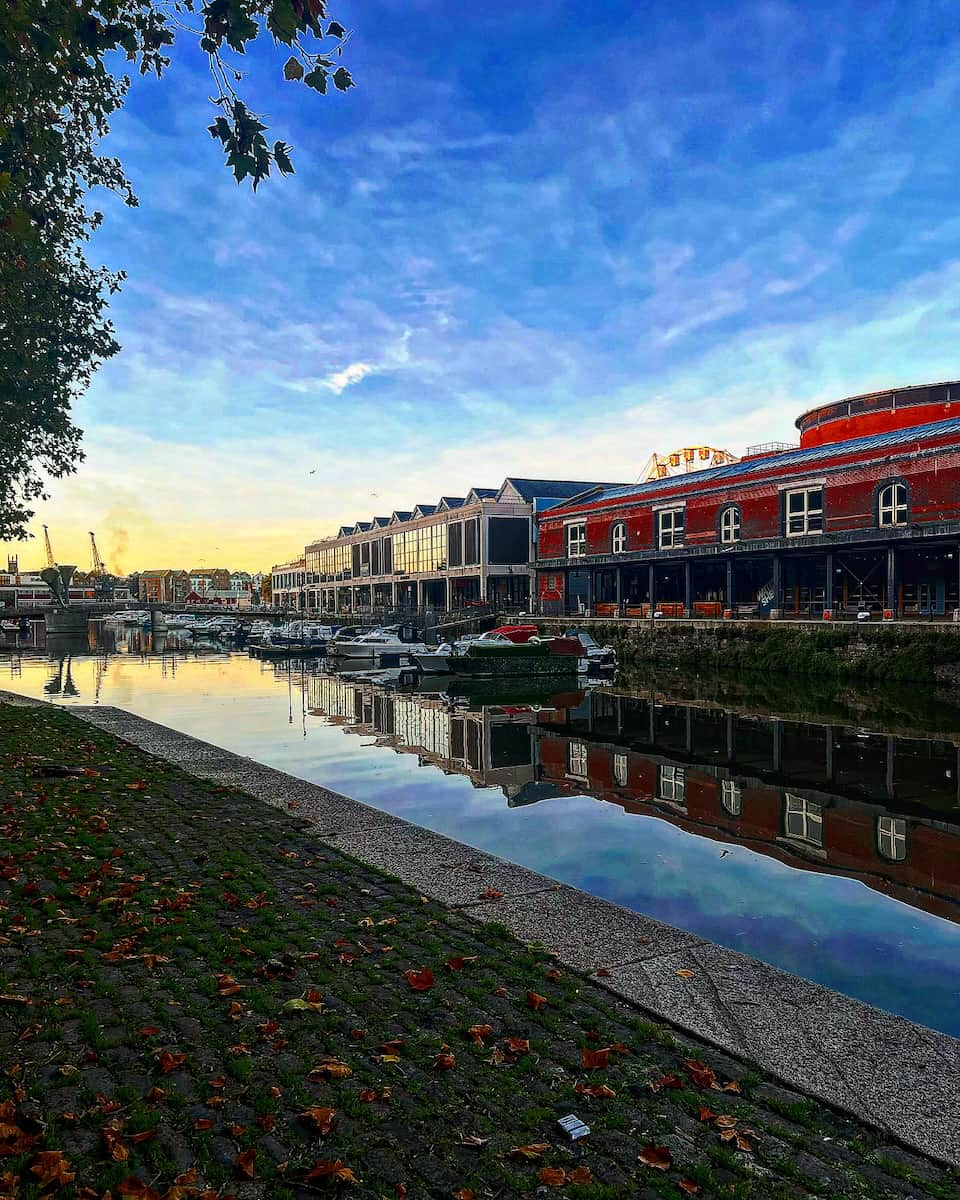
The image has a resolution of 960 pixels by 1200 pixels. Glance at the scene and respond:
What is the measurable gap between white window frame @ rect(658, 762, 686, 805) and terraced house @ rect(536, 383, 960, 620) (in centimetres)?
2825

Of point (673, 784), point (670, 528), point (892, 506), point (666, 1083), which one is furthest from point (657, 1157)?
point (670, 528)

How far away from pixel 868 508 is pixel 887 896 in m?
42.2

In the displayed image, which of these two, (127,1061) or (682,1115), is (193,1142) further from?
(682,1115)

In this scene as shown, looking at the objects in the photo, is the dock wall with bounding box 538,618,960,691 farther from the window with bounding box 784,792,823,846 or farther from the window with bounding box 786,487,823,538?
the window with bounding box 784,792,823,846

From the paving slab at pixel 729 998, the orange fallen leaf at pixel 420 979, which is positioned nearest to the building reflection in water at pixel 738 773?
the paving slab at pixel 729 998

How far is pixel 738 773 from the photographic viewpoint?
18.3m

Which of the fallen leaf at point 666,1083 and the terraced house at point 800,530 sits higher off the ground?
the terraced house at point 800,530

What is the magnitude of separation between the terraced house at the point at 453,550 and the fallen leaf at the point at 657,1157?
7048cm

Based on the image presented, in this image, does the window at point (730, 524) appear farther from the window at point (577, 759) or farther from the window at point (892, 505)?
the window at point (577, 759)

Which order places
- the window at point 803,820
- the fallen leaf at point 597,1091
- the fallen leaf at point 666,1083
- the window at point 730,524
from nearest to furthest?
the fallen leaf at point 597,1091
the fallen leaf at point 666,1083
the window at point 803,820
the window at point 730,524

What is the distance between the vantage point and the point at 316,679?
45.4 metres

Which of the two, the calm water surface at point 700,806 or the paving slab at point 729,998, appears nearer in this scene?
the paving slab at point 729,998

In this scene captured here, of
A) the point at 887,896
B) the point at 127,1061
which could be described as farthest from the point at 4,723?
the point at 887,896

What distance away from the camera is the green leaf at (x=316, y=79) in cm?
527
